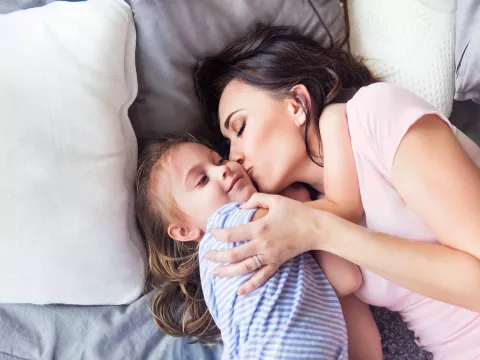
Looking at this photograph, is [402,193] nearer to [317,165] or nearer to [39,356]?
[317,165]

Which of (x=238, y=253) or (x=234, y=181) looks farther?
(x=234, y=181)

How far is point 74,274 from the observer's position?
42.4 inches

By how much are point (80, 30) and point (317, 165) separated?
0.59 metres

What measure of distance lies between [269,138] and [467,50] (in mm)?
503

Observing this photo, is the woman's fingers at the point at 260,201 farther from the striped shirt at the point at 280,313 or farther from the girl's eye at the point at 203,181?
the girl's eye at the point at 203,181

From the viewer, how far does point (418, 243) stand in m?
0.90

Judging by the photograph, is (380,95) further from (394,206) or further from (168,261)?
(168,261)

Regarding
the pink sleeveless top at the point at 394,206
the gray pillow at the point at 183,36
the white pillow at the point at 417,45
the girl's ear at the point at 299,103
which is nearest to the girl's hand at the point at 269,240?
the pink sleeveless top at the point at 394,206

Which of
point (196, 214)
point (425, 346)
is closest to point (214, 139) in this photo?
point (196, 214)

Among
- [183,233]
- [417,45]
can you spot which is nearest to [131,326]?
[183,233]

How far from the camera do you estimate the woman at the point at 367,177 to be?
848mm

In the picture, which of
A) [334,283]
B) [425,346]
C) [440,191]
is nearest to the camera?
[440,191]

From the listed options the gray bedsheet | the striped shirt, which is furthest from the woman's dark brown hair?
the gray bedsheet

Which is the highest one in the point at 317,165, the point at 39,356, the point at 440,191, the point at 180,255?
the point at 440,191
